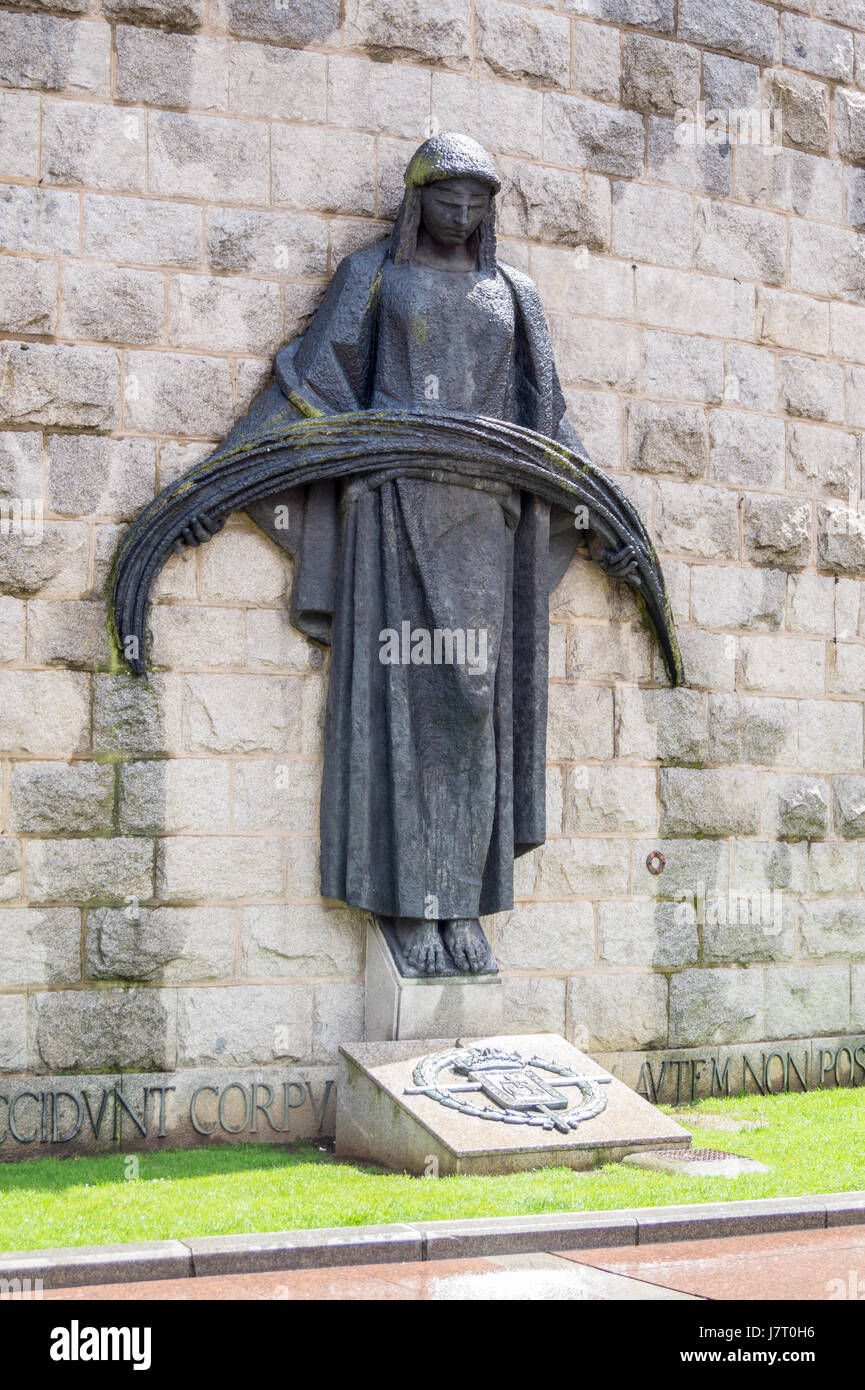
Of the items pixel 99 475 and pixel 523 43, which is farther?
pixel 523 43

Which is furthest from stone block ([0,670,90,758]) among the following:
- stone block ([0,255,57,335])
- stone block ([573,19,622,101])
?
stone block ([573,19,622,101])

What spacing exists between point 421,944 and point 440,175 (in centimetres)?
Result: 317

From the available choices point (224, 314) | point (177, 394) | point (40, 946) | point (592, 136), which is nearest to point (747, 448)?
point (592, 136)

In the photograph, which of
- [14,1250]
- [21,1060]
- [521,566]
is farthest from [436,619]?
[14,1250]

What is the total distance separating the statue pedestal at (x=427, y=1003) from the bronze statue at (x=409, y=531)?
7 centimetres

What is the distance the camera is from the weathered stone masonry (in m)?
6.26

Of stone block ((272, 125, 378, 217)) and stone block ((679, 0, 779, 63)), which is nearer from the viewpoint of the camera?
stone block ((272, 125, 378, 217))

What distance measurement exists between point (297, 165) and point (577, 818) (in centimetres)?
314

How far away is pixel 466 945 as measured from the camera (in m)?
6.46

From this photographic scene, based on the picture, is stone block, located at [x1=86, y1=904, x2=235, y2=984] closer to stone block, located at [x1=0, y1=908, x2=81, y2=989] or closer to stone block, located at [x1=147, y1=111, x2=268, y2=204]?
stone block, located at [x1=0, y1=908, x2=81, y2=989]

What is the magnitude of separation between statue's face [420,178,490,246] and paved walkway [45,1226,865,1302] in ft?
13.5

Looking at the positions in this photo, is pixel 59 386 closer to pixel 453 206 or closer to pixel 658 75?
pixel 453 206

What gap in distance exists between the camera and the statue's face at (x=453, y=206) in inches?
256

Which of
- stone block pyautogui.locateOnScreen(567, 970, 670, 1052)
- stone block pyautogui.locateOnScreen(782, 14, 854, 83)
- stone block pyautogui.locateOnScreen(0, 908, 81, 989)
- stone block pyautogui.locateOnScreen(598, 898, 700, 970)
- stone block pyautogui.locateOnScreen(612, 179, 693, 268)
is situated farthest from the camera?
stone block pyautogui.locateOnScreen(782, 14, 854, 83)
